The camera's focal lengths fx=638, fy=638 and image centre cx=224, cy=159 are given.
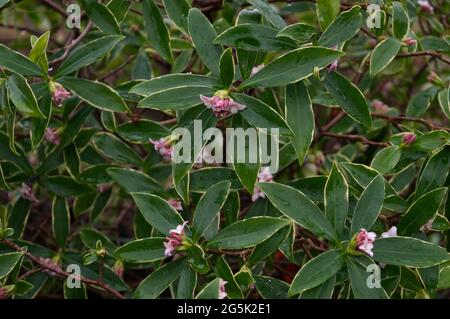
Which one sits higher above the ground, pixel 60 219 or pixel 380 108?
pixel 380 108

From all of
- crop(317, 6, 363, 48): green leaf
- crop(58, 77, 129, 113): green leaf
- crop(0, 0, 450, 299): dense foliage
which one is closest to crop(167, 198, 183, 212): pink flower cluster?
crop(0, 0, 450, 299): dense foliage

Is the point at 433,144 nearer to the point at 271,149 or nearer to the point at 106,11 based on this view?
the point at 271,149

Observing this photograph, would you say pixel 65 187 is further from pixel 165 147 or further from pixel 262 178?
pixel 262 178

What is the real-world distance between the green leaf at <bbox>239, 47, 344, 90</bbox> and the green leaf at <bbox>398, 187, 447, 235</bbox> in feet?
1.03

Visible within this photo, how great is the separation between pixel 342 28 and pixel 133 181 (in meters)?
0.52

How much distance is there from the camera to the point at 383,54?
4.14 feet

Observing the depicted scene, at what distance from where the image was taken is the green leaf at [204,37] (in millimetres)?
1190

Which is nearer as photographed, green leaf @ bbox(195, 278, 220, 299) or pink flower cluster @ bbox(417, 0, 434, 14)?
green leaf @ bbox(195, 278, 220, 299)

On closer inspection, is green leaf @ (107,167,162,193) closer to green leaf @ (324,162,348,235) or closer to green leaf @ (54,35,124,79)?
green leaf @ (54,35,124,79)

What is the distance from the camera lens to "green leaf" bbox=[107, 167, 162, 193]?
1.32 m

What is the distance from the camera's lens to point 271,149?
3.97 feet

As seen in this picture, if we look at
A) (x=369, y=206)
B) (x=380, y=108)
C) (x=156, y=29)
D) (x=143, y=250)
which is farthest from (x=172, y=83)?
(x=380, y=108)

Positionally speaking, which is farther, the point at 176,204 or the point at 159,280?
the point at 176,204
